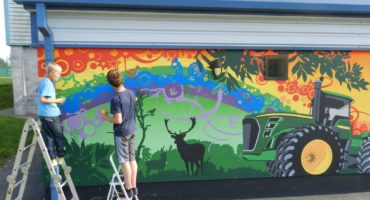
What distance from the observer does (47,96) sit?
155 inches

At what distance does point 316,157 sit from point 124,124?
2.98 metres

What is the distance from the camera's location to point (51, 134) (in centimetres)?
410

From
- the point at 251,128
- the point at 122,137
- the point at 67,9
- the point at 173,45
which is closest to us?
the point at 122,137

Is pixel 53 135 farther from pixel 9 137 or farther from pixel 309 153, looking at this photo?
pixel 9 137

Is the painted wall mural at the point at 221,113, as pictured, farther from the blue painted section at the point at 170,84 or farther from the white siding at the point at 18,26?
the white siding at the point at 18,26

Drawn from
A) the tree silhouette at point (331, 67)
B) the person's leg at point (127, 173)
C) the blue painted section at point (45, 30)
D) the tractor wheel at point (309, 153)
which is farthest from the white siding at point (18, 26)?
the tractor wheel at point (309, 153)

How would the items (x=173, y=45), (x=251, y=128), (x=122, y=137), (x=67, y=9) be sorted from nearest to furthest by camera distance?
(x=122, y=137) < (x=67, y=9) < (x=173, y=45) < (x=251, y=128)

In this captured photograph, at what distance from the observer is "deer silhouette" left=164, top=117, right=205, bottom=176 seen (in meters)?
4.74

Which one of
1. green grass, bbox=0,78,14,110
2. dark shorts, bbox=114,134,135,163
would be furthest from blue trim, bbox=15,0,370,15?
green grass, bbox=0,78,14,110

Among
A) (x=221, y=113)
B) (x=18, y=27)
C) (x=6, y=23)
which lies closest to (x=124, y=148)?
(x=221, y=113)

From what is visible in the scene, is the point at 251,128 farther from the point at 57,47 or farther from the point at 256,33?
the point at 57,47

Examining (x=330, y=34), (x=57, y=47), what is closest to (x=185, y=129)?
(x=57, y=47)

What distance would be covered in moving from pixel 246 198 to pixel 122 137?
2181 mm

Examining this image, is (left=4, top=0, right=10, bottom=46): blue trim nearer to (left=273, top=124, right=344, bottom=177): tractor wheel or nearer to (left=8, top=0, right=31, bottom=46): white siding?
(left=8, top=0, right=31, bottom=46): white siding
